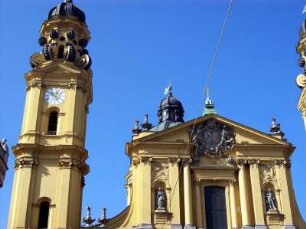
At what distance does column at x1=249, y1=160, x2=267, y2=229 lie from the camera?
24.8 m

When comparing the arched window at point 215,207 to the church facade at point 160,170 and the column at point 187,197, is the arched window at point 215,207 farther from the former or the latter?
the column at point 187,197

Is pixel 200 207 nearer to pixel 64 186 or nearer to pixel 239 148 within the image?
pixel 239 148

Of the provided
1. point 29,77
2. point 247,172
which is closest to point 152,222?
point 247,172

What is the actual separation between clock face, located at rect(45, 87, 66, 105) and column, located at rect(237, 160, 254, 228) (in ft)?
31.9

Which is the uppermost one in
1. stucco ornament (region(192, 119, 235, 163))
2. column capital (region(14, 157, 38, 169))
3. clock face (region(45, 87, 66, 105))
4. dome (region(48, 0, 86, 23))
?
dome (region(48, 0, 86, 23))

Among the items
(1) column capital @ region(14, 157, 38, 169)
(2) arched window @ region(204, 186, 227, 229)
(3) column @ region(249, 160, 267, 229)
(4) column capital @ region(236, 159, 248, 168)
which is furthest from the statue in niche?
(1) column capital @ region(14, 157, 38, 169)

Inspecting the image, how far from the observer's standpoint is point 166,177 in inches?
1009

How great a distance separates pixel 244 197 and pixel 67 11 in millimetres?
15053

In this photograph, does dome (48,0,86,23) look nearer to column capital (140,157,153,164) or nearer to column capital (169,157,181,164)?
column capital (140,157,153,164)

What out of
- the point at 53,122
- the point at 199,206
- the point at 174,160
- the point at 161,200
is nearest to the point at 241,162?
the point at 199,206

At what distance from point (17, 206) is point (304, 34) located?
798 inches

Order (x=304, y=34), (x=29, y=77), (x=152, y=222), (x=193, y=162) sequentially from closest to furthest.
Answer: (x=152, y=222) < (x=193, y=162) < (x=29, y=77) < (x=304, y=34)

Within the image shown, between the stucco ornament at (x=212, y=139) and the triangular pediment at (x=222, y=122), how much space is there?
21cm

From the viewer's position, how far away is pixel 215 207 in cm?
2566
